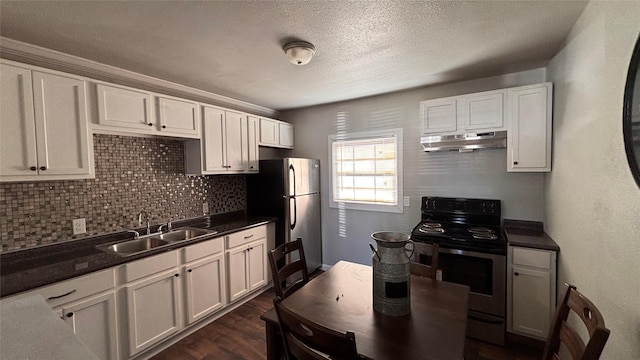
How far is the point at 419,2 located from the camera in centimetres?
148

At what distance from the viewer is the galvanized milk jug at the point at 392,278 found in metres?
1.28

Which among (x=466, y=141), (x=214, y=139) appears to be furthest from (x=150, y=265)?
(x=466, y=141)

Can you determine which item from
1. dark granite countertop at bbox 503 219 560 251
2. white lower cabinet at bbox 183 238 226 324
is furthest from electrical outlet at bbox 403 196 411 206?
white lower cabinet at bbox 183 238 226 324

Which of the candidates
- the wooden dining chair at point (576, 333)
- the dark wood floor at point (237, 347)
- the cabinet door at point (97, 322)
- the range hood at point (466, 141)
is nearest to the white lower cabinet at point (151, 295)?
the cabinet door at point (97, 322)

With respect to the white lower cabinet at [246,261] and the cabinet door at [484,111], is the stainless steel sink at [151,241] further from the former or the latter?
the cabinet door at [484,111]

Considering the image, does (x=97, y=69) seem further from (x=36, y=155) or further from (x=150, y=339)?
(x=150, y=339)

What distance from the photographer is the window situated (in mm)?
3314

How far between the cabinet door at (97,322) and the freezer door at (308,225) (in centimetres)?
181

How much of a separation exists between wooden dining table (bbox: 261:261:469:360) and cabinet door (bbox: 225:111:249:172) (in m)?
1.93

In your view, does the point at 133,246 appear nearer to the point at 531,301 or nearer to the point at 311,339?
the point at 311,339

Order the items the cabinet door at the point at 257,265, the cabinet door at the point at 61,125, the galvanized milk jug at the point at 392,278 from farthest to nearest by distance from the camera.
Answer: the cabinet door at the point at 257,265 < the cabinet door at the point at 61,125 < the galvanized milk jug at the point at 392,278

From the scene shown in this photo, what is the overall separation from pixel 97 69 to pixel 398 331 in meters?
2.99

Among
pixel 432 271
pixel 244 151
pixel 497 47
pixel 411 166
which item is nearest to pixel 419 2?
pixel 497 47

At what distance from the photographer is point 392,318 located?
4.14ft
